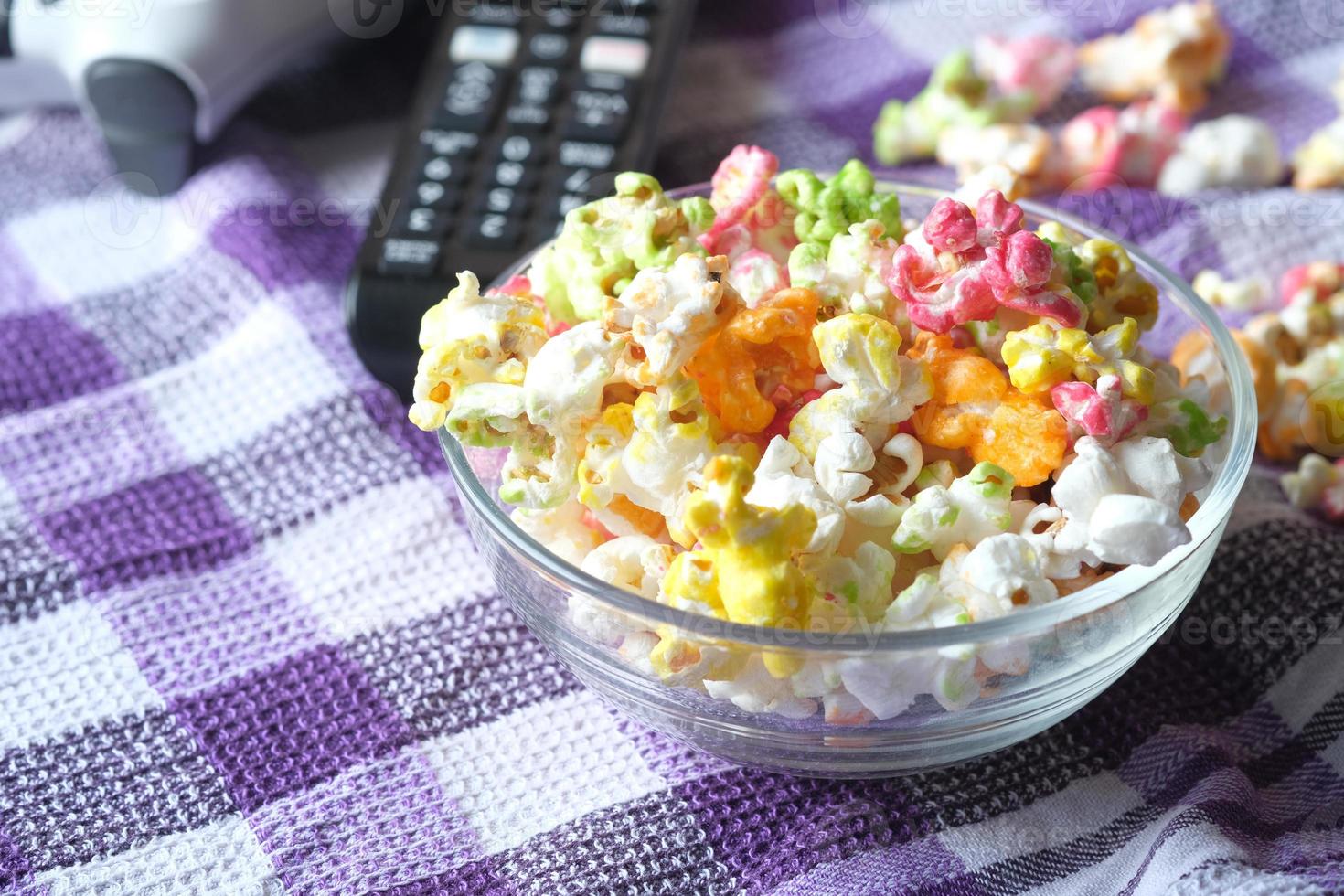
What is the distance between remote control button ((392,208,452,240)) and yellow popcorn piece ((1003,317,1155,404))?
1.21 feet

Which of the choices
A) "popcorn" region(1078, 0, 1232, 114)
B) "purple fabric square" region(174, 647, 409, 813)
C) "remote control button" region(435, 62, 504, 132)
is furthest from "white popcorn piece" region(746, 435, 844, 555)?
"popcorn" region(1078, 0, 1232, 114)

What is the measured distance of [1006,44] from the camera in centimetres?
90

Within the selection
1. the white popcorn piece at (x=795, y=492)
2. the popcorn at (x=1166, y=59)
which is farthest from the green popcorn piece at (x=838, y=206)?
the popcorn at (x=1166, y=59)

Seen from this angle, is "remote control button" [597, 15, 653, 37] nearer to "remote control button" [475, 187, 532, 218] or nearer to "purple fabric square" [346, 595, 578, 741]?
"remote control button" [475, 187, 532, 218]

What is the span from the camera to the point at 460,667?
0.59 metres

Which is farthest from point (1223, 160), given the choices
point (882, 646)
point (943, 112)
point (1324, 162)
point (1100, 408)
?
point (882, 646)

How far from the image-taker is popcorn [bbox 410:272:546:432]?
48 centimetres

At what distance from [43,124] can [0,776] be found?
0.55 metres

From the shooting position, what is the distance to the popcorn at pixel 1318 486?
636 millimetres

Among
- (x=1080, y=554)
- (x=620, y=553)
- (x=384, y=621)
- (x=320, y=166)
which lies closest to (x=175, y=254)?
(x=320, y=166)

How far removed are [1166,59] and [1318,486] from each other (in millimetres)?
351

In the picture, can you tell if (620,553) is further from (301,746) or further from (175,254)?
(175,254)

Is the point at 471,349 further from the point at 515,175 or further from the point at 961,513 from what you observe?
the point at 515,175

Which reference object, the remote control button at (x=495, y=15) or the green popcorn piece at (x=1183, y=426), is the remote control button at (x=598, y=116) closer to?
the remote control button at (x=495, y=15)
